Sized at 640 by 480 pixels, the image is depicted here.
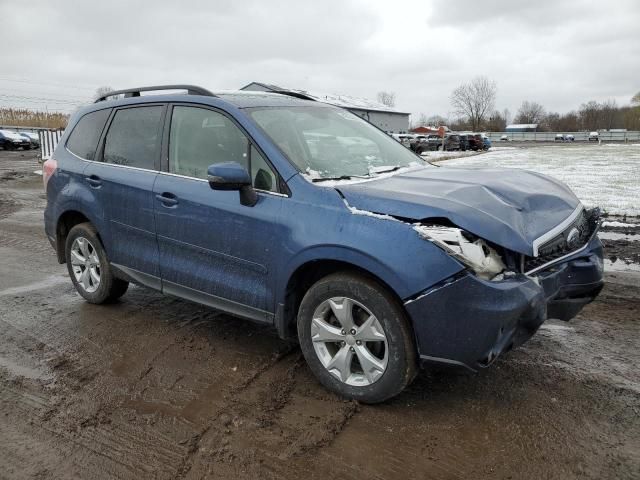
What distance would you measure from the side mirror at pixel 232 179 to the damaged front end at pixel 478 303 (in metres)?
1.18

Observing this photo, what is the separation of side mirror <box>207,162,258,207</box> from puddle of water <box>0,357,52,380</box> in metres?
1.79

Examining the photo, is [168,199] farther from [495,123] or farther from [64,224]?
[495,123]

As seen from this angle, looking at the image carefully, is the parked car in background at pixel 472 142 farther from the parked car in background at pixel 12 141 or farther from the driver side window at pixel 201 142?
the driver side window at pixel 201 142

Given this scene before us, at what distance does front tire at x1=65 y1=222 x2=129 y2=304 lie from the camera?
190 inches

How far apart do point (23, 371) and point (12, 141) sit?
3550cm

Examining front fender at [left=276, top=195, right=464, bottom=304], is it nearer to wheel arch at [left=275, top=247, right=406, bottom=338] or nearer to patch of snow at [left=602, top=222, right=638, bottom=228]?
wheel arch at [left=275, top=247, right=406, bottom=338]

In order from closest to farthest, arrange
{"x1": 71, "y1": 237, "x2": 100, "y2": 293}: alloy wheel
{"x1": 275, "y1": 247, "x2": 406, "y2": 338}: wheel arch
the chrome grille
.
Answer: {"x1": 275, "y1": 247, "x2": 406, "y2": 338}: wheel arch
the chrome grille
{"x1": 71, "y1": 237, "x2": 100, "y2": 293}: alloy wheel

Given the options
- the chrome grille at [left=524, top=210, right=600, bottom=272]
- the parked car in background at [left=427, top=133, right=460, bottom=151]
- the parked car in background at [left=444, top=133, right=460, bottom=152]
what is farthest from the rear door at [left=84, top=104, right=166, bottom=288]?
the parked car in background at [left=444, top=133, right=460, bottom=152]

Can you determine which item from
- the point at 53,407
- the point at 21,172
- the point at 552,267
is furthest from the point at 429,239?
the point at 21,172

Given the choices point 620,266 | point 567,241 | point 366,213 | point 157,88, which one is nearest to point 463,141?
point 620,266

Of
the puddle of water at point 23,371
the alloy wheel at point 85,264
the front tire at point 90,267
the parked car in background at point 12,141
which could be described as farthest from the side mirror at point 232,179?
the parked car in background at point 12,141

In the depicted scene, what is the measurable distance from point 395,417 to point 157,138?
2.80 metres

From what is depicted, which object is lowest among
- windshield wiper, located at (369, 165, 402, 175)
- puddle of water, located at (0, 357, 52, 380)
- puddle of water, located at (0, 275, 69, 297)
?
puddle of water, located at (0, 357, 52, 380)

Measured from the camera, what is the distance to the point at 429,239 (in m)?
2.79
